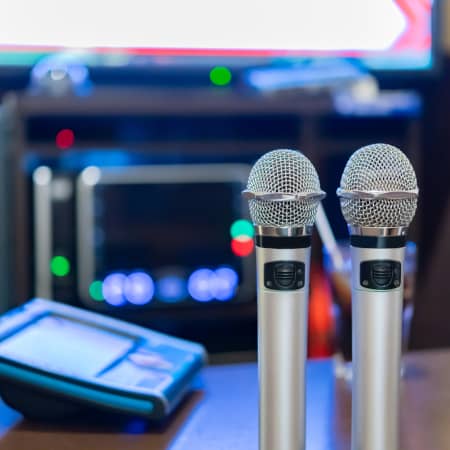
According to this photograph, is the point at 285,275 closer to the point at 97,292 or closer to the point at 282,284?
the point at 282,284

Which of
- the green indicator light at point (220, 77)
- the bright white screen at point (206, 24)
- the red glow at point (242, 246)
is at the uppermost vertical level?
the bright white screen at point (206, 24)

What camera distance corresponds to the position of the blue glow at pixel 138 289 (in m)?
1.16

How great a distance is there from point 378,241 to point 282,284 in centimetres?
7

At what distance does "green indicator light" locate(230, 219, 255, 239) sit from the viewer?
1192 mm

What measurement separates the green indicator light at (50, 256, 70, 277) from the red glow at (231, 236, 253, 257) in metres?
0.25

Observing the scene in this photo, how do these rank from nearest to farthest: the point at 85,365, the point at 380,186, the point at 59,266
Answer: the point at 380,186 → the point at 85,365 → the point at 59,266

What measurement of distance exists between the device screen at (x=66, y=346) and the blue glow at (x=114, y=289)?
34 centimetres

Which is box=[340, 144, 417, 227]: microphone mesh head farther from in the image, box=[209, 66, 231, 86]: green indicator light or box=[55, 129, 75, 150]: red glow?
box=[209, 66, 231, 86]: green indicator light

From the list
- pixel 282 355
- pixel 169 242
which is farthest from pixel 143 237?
pixel 282 355

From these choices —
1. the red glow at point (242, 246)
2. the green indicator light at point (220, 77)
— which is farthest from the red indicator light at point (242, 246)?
the green indicator light at point (220, 77)

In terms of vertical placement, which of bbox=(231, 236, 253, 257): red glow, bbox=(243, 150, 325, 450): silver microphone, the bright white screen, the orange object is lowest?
the orange object

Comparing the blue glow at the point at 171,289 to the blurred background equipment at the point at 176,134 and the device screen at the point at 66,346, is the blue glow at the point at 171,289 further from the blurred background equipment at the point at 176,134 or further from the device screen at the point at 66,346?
the device screen at the point at 66,346


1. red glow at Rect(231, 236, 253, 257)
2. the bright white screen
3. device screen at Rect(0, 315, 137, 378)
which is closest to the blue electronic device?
device screen at Rect(0, 315, 137, 378)

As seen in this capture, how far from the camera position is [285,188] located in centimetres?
51
